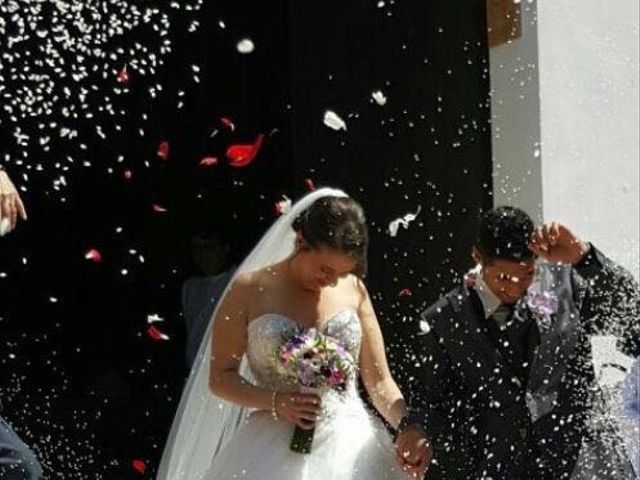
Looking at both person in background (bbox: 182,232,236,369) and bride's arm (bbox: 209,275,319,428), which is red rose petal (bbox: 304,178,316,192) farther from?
bride's arm (bbox: 209,275,319,428)

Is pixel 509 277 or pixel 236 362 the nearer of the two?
pixel 509 277

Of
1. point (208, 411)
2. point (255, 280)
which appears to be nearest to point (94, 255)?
point (208, 411)

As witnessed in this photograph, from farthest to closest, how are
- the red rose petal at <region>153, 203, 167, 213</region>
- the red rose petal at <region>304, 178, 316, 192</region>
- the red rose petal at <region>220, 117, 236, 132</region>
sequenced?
1. the red rose petal at <region>153, 203, 167, 213</region>
2. the red rose petal at <region>220, 117, 236, 132</region>
3. the red rose petal at <region>304, 178, 316, 192</region>

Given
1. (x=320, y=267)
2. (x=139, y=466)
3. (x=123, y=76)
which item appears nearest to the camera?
(x=320, y=267)

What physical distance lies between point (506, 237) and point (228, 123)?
15.6 feet

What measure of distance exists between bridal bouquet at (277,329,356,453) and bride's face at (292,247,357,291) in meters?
0.19

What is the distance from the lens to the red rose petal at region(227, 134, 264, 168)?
9352 mm

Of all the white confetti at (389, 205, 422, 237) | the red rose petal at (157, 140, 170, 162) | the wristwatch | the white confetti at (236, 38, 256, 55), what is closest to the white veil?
the wristwatch

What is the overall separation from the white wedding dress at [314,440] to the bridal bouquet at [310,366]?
0.03 m

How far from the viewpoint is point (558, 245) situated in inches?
192

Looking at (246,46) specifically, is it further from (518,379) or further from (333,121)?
(518,379)

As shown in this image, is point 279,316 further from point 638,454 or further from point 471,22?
point 471,22

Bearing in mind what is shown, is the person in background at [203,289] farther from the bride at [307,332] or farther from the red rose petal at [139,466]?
the bride at [307,332]

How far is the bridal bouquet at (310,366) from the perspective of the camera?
5.12 metres
